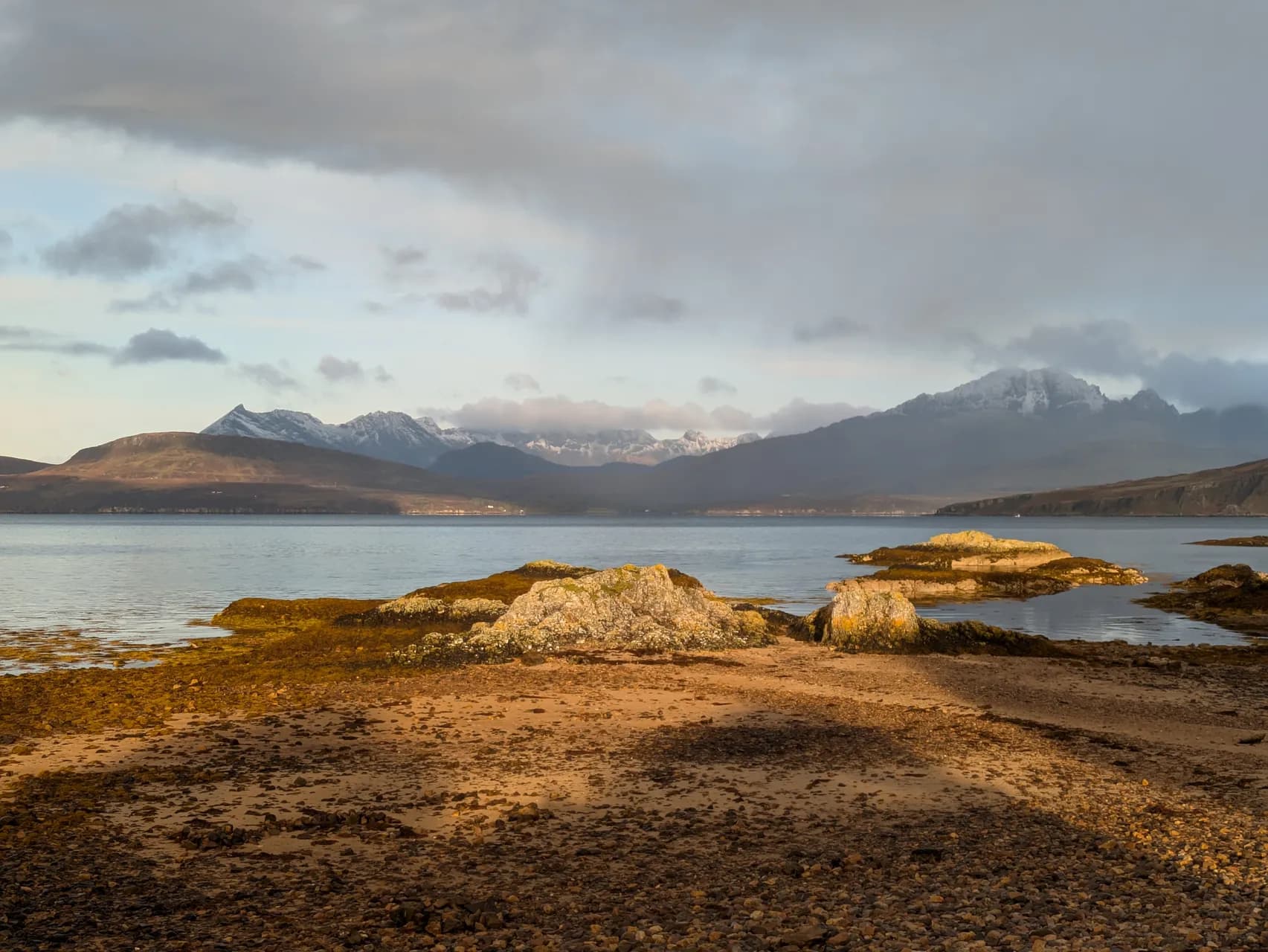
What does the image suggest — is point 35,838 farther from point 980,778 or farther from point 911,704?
point 911,704

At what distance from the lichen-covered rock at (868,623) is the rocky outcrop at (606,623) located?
9.01ft

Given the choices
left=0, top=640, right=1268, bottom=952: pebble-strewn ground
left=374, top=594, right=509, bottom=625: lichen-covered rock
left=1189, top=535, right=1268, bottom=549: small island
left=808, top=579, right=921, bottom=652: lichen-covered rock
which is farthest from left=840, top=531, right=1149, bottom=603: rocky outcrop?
left=1189, top=535, right=1268, bottom=549: small island

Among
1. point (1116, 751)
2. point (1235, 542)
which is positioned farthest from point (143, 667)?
point (1235, 542)

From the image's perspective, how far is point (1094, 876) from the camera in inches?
460

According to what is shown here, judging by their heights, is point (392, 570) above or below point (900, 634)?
below

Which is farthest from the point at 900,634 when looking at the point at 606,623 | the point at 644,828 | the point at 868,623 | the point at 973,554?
the point at 973,554

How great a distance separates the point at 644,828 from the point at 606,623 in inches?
935

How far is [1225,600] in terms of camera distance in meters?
54.0

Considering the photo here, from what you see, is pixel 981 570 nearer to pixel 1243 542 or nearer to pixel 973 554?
pixel 973 554

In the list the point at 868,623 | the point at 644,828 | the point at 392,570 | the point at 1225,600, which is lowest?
the point at 392,570

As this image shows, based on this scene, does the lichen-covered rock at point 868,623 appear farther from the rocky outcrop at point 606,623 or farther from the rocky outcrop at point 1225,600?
the rocky outcrop at point 1225,600

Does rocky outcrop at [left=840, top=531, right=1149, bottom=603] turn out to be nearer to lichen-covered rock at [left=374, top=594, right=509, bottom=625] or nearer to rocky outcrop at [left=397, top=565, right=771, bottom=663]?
rocky outcrop at [left=397, top=565, right=771, bottom=663]

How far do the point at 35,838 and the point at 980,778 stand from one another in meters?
14.7

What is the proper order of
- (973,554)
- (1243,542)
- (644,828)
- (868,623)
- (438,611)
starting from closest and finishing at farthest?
(644,828) < (868,623) < (438,611) < (973,554) < (1243,542)
